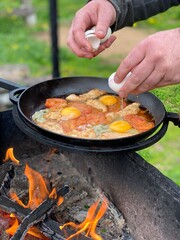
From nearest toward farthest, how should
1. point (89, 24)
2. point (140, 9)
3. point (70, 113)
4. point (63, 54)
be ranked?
point (70, 113), point (89, 24), point (140, 9), point (63, 54)

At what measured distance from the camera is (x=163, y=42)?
1949mm

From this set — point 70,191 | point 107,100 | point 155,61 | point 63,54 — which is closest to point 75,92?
point 107,100

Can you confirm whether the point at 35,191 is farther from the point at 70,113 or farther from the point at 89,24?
the point at 89,24

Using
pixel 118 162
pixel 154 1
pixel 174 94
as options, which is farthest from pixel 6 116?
pixel 154 1

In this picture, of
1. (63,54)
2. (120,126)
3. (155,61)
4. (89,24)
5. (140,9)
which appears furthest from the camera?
A: (63,54)

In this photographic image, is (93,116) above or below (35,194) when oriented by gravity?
above

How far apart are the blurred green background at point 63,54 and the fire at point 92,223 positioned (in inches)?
16.8

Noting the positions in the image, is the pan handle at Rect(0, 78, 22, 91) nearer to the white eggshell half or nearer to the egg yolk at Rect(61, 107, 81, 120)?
the egg yolk at Rect(61, 107, 81, 120)

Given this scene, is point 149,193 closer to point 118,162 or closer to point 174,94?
A: point 118,162

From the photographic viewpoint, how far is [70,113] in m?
2.49

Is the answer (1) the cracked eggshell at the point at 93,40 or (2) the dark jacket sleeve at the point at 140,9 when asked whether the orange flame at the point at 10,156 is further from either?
(2) the dark jacket sleeve at the point at 140,9

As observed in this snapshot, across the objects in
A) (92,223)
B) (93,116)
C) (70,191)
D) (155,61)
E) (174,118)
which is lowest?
(70,191)

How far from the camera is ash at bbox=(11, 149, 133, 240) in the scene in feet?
8.12

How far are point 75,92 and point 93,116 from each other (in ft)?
1.02
